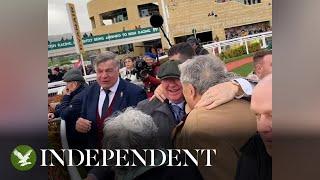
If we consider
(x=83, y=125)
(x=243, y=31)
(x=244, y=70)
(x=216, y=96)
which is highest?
(x=243, y=31)

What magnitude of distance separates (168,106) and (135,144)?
1.18 feet

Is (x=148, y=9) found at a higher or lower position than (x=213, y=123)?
higher

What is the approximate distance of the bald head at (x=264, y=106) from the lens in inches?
153

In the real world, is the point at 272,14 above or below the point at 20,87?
above

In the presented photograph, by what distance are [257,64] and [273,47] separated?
16 cm

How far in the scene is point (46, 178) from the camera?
159 inches

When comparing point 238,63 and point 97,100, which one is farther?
point 97,100

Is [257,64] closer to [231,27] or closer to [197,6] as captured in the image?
[231,27]

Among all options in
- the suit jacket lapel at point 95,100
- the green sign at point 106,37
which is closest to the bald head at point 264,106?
the green sign at point 106,37

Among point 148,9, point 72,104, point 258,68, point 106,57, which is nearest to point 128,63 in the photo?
point 106,57

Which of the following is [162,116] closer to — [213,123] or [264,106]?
[213,123]

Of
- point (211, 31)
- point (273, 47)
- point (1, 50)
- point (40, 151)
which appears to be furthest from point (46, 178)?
point (273, 47)

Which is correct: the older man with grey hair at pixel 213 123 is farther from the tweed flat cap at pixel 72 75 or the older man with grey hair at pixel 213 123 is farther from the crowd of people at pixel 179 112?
the tweed flat cap at pixel 72 75

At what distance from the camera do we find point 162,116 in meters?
3.98
